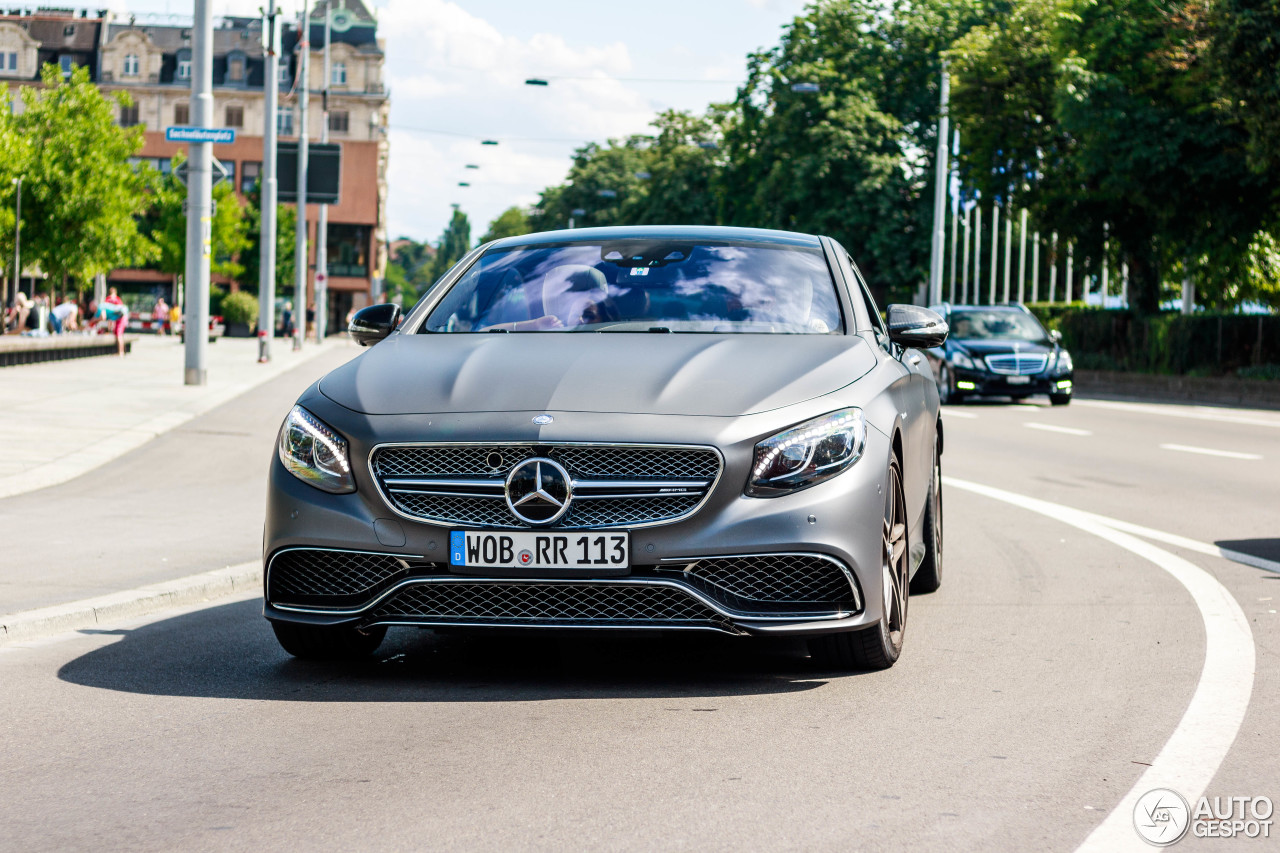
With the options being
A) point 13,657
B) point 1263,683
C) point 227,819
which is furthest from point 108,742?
point 1263,683

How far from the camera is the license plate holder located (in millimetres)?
5305

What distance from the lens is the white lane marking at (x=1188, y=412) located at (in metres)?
24.3

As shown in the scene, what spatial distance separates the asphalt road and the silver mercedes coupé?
0.94ft

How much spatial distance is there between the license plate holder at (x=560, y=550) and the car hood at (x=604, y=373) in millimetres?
400

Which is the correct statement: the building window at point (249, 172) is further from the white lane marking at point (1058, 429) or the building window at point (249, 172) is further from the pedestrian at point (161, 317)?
the white lane marking at point (1058, 429)

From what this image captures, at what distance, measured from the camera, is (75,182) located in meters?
50.0

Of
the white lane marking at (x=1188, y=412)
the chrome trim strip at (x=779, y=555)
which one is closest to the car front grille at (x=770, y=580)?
the chrome trim strip at (x=779, y=555)

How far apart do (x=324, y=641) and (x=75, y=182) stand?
4710 cm

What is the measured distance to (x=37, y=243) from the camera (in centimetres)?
5003

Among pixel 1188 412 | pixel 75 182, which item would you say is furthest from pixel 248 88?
pixel 1188 412

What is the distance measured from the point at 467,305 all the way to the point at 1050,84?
110ft

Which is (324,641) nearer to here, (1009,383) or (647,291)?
A: (647,291)

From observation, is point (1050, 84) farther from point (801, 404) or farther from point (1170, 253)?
point (801, 404)

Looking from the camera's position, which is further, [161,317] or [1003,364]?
[161,317]
